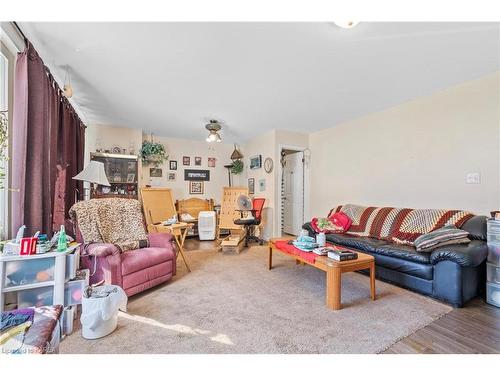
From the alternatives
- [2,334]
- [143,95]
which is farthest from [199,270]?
[143,95]

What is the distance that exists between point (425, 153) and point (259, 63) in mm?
2598

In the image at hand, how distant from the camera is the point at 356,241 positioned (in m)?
3.19

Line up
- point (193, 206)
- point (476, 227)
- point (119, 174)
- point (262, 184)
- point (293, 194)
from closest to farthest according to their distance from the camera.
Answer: point (476, 227)
point (119, 174)
point (262, 184)
point (193, 206)
point (293, 194)

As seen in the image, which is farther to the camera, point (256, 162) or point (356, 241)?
point (256, 162)

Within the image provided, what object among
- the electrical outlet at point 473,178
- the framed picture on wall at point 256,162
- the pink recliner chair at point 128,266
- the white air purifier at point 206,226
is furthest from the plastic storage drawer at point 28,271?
the electrical outlet at point 473,178

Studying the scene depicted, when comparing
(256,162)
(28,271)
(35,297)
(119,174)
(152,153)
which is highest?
(152,153)

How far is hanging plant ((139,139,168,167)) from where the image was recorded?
5.06 metres

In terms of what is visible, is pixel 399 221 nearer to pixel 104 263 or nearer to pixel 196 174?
pixel 104 263

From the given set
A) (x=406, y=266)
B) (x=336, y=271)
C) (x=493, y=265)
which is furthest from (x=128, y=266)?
(x=493, y=265)

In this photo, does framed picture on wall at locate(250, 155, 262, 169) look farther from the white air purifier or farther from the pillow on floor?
the pillow on floor

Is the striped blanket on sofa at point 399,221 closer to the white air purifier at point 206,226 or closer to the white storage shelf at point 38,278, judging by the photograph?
the white air purifier at point 206,226

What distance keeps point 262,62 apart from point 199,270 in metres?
2.64

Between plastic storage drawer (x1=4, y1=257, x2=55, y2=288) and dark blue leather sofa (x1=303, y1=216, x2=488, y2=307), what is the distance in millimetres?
3253

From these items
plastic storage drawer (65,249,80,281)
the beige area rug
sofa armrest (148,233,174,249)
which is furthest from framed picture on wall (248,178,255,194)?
plastic storage drawer (65,249,80,281)
